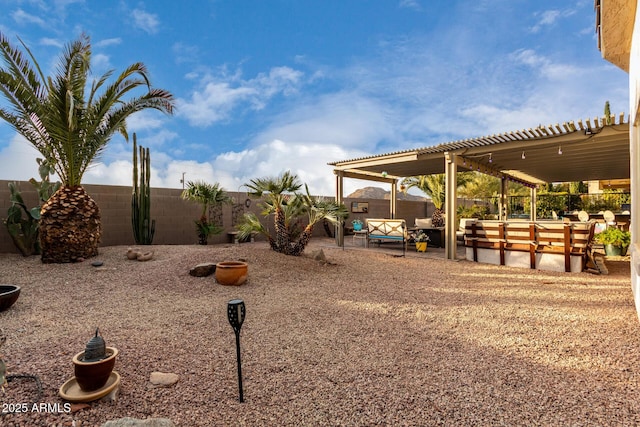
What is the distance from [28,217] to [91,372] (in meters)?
7.23

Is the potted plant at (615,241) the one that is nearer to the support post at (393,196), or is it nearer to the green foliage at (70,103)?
the support post at (393,196)

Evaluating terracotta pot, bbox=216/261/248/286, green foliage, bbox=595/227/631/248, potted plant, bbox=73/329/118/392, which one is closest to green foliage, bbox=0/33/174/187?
terracotta pot, bbox=216/261/248/286

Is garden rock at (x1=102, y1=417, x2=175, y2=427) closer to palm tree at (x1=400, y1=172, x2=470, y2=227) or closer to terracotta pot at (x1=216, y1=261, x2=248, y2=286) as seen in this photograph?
terracotta pot at (x1=216, y1=261, x2=248, y2=286)

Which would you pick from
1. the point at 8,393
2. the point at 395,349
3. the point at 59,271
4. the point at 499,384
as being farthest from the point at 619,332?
the point at 59,271

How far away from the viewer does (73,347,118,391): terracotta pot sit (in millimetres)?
1994

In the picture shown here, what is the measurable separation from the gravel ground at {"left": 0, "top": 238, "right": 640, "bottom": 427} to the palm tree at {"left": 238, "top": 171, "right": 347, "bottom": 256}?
1.68 meters

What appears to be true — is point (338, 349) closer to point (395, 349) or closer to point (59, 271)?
point (395, 349)

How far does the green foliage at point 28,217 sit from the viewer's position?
6797 mm

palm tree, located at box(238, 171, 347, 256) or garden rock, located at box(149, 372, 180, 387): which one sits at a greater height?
palm tree, located at box(238, 171, 347, 256)

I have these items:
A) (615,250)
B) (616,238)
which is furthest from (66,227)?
(615,250)

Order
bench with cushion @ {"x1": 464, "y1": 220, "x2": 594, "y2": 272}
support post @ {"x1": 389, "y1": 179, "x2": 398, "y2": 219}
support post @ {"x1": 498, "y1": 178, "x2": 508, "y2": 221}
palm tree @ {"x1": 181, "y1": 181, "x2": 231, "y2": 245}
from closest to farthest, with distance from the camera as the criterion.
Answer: bench with cushion @ {"x1": 464, "y1": 220, "x2": 594, "y2": 272}
palm tree @ {"x1": 181, "y1": 181, "x2": 231, "y2": 245}
support post @ {"x1": 498, "y1": 178, "x2": 508, "y2": 221}
support post @ {"x1": 389, "y1": 179, "x2": 398, "y2": 219}

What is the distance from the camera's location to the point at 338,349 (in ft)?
9.38

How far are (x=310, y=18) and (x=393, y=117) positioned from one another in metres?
3.35

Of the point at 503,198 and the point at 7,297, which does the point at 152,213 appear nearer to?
the point at 7,297
